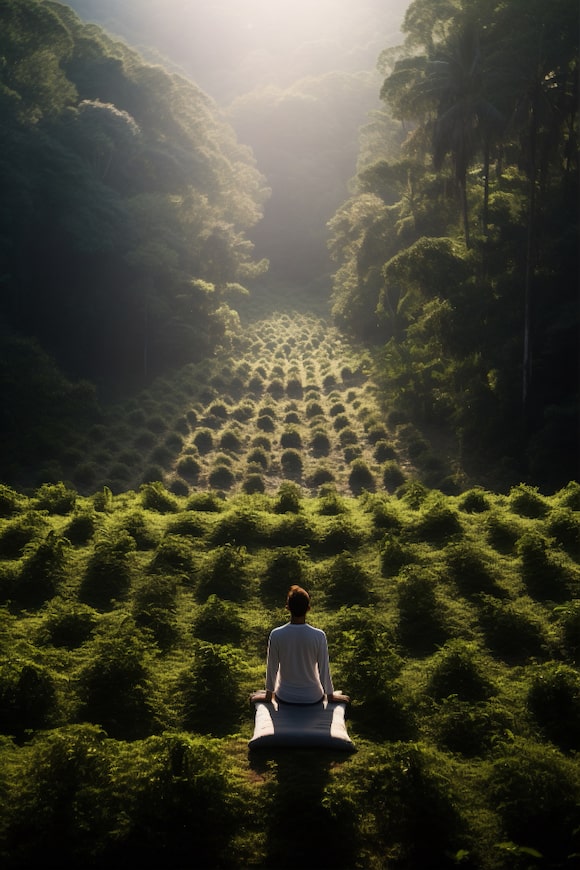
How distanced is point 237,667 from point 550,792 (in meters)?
3.89

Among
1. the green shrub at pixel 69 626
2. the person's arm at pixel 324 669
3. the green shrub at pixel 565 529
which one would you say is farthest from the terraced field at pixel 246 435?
the person's arm at pixel 324 669

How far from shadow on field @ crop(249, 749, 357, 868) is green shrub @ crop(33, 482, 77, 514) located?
33.7 feet

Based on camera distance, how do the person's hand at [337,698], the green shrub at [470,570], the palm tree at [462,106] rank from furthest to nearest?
the palm tree at [462,106]
the green shrub at [470,570]
the person's hand at [337,698]

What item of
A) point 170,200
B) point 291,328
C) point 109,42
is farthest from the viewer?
point 291,328

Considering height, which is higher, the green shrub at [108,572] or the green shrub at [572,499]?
the green shrub at [572,499]

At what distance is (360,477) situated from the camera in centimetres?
2247

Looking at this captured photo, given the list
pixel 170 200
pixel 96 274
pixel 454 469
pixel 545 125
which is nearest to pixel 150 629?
pixel 454 469

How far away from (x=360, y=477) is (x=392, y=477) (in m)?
1.02

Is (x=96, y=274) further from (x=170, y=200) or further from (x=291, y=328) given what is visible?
(x=291, y=328)

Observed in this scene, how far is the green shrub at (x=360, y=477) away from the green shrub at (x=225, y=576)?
33.7ft

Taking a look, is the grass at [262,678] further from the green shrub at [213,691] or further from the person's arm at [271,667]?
the person's arm at [271,667]

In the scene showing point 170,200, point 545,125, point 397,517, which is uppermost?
point 170,200

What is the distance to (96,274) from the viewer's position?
3631 centimetres

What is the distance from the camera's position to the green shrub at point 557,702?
285 inches
